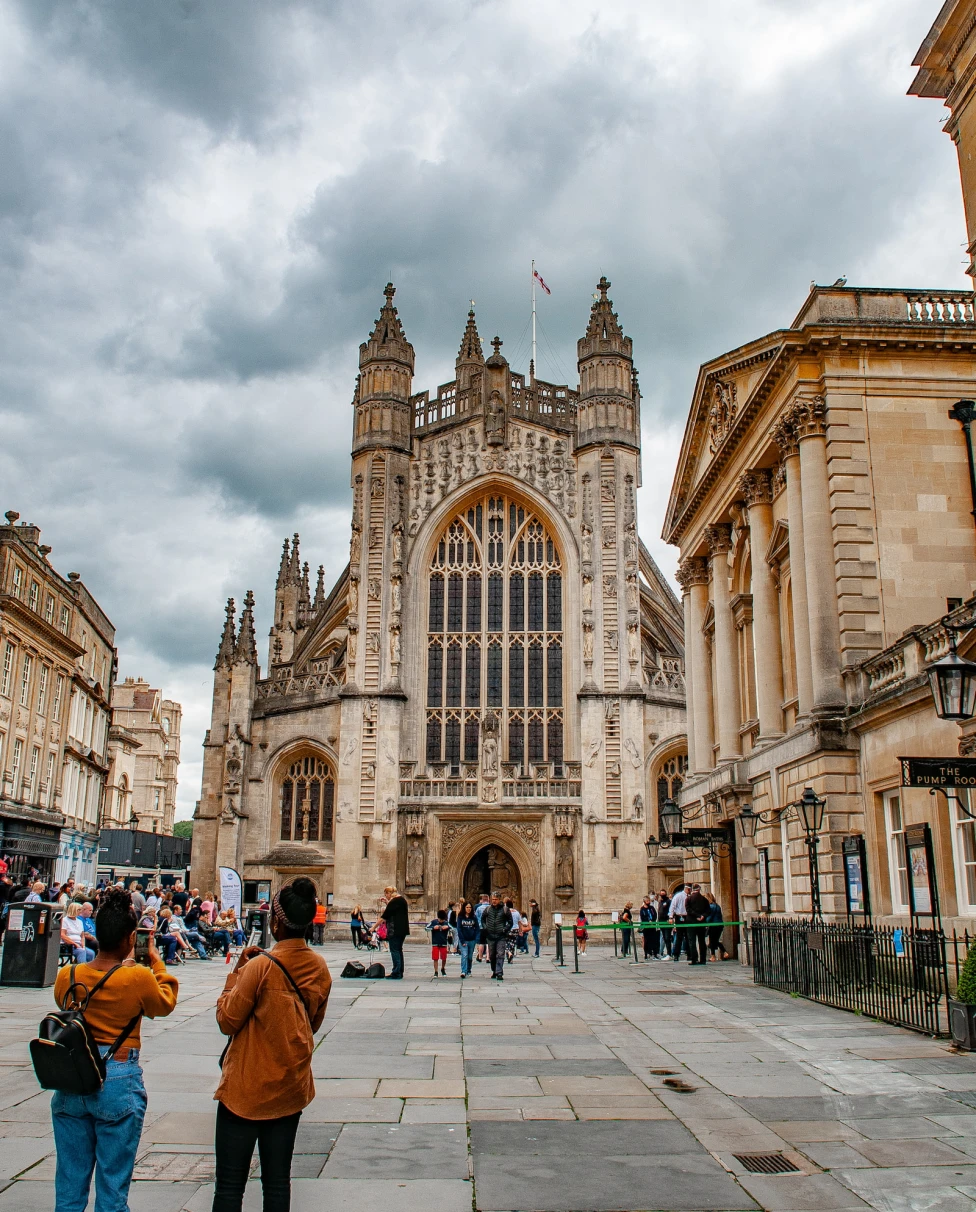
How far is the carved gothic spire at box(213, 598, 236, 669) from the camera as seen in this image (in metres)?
39.7

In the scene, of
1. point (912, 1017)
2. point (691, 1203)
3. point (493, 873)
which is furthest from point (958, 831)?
point (493, 873)

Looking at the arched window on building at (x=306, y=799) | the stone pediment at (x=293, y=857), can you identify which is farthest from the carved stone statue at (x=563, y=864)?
the arched window on building at (x=306, y=799)

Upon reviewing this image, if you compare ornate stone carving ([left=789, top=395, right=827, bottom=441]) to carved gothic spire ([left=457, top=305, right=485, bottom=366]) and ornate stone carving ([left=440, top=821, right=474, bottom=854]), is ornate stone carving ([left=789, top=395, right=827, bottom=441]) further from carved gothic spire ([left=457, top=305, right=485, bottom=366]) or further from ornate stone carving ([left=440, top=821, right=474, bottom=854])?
carved gothic spire ([left=457, top=305, right=485, bottom=366])

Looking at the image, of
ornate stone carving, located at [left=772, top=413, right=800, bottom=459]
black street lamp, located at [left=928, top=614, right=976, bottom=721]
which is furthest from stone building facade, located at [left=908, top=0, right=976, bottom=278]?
ornate stone carving, located at [left=772, top=413, right=800, bottom=459]

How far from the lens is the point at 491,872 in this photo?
3769cm

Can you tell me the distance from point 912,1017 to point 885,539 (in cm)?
931

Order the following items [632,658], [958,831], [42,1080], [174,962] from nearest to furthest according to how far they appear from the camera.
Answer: [42,1080] → [958,831] → [174,962] → [632,658]

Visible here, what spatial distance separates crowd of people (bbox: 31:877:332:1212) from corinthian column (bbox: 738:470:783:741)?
17.2 m

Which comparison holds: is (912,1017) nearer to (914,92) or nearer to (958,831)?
(958,831)

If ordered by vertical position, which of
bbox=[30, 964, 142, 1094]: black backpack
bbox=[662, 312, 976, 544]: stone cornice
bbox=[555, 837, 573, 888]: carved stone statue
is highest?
bbox=[662, 312, 976, 544]: stone cornice

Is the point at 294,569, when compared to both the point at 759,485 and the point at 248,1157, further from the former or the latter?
the point at 248,1157

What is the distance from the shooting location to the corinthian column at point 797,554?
1878 cm

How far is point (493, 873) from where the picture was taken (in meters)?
37.7

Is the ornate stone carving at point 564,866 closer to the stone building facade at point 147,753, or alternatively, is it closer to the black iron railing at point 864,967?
the black iron railing at point 864,967
